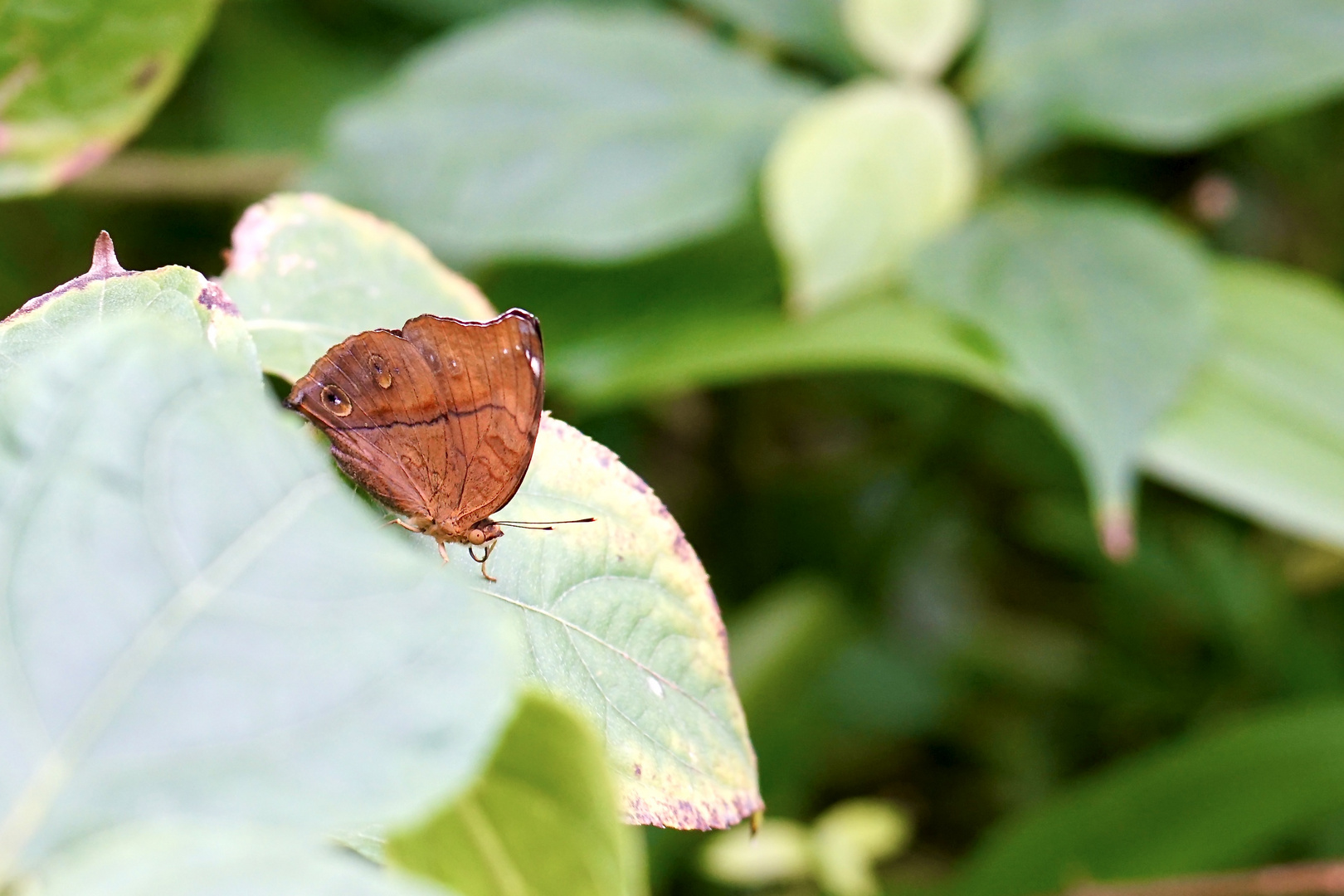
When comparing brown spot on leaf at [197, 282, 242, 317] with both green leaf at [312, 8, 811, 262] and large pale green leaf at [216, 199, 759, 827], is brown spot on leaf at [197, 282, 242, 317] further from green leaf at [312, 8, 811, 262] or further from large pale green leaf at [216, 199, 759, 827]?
green leaf at [312, 8, 811, 262]

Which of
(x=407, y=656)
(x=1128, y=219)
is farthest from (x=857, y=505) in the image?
(x=407, y=656)

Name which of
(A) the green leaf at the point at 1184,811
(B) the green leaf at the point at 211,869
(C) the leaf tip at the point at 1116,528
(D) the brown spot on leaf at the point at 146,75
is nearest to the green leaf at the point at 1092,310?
(C) the leaf tip at the point at 1116,528

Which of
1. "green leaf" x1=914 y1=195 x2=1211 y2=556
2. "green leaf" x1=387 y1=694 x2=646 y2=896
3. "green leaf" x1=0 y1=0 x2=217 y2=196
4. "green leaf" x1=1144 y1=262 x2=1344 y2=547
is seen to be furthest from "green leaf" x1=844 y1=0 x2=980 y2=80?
"green leaf" x1=387 y1=694 x2=646 y2=896

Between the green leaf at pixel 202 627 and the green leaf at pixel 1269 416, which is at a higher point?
the green leaf at pixel 202 627

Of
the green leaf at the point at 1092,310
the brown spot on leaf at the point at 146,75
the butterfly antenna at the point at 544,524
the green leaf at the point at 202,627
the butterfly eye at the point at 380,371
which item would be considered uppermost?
the green leaf at the point at 202,627

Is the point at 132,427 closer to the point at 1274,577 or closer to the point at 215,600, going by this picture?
the point at 215,600

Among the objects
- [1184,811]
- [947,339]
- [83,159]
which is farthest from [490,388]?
[1184,811]

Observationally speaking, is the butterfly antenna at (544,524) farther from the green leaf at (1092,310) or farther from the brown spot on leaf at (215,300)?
the green leaf at (1092,310)
